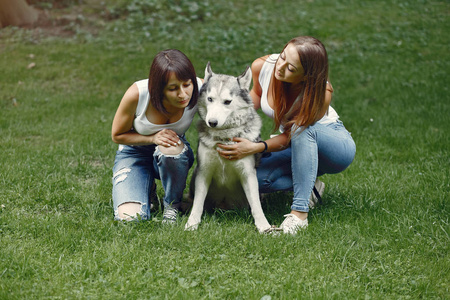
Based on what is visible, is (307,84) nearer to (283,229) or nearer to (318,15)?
(283,229)

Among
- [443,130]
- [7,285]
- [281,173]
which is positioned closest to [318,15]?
[443,130]

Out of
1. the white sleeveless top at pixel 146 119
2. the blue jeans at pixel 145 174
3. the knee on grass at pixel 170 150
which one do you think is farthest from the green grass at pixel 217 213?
the white sleeveless top at pixel 146 119

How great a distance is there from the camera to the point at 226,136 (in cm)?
341

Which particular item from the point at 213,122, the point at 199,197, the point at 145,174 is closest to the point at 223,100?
the point at 213,122

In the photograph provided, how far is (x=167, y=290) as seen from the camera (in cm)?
263

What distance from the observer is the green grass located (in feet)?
9.05

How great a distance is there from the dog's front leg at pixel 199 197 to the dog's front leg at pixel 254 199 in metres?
0.29

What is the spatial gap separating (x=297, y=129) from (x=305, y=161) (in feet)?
0.81

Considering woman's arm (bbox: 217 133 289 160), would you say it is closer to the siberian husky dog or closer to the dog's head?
the siberian husky dog

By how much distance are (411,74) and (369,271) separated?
558 centimetres

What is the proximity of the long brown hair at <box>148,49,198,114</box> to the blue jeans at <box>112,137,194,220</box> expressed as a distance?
420 millimetres

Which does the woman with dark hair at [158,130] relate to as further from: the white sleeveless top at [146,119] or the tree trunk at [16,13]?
the tree trunk at [16,13]

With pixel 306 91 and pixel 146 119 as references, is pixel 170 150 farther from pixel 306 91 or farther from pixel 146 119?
pixel 306 91

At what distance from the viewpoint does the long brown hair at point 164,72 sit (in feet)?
10.5
